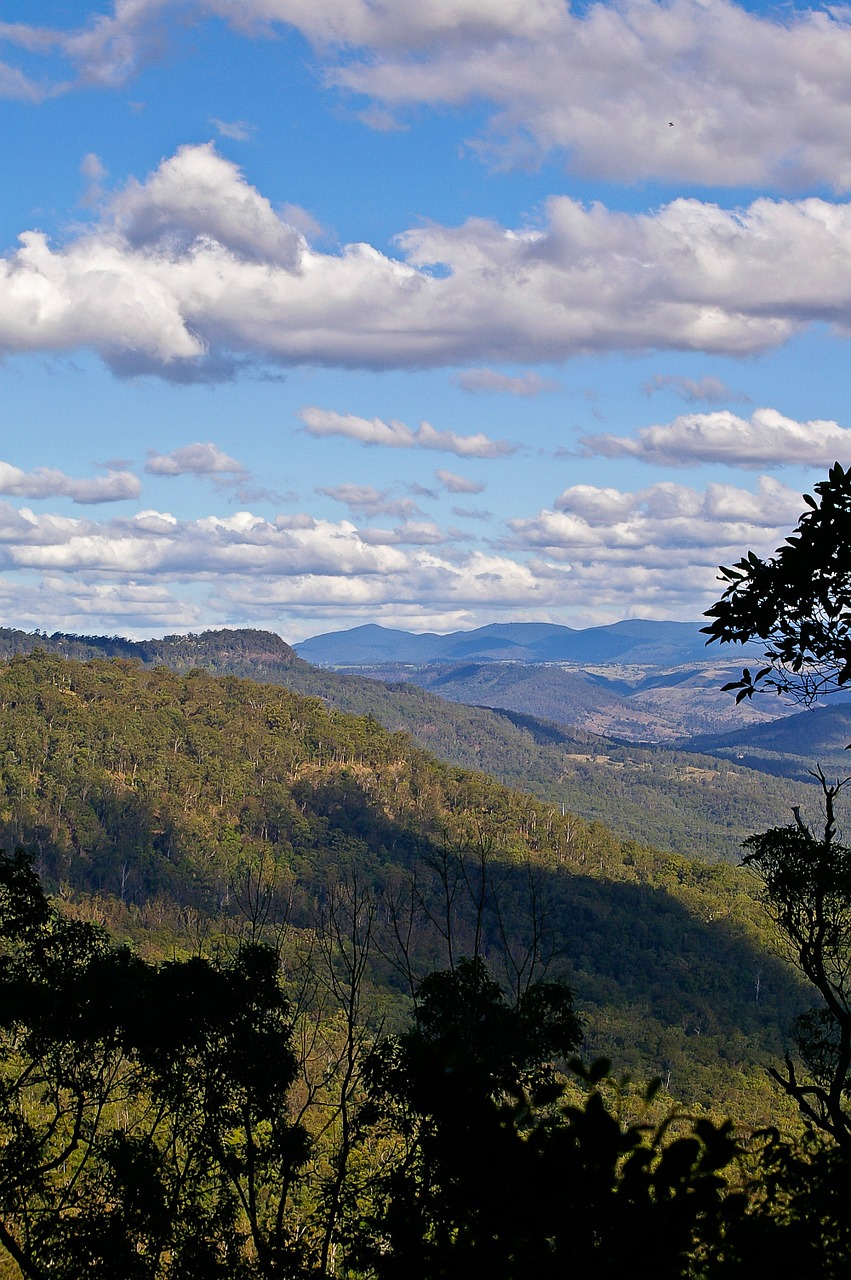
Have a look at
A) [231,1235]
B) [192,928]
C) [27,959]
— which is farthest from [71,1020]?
[192,928]

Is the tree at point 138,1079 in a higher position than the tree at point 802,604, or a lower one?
lower

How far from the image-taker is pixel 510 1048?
10.8 metres

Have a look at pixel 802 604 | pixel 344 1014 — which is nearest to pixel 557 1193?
pixel 802 604

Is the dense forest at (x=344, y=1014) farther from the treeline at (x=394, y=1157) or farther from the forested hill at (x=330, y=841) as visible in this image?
the forested hill at (x=330, y=841)

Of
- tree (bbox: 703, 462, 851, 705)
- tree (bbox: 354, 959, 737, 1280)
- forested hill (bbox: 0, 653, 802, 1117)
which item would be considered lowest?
forested hill (bbox: 0, 653, 802, 1117)

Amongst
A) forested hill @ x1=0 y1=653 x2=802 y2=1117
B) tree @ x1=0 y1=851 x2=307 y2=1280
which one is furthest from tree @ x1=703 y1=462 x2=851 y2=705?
forested hill @ x1=0 y1=653 x2=802 y2=1117

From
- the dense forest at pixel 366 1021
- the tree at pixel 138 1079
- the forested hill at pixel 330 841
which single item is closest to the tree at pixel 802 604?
the dense forest at pixel 366 1021

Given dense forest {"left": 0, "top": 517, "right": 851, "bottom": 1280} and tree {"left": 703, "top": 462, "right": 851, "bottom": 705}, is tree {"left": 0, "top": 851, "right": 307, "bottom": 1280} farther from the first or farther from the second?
tree {"left": 703, "top": 462, "right": 851, "bottom": 705}

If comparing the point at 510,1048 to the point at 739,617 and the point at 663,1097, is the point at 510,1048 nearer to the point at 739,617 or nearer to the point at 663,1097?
the point at 739,617

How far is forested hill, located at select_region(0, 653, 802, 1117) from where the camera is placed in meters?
74.1

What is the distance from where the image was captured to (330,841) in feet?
323

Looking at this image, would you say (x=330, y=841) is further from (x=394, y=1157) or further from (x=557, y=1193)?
(x=557, y=1193)

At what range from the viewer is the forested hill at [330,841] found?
7412cm

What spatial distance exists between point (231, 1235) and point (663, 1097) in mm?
41508
